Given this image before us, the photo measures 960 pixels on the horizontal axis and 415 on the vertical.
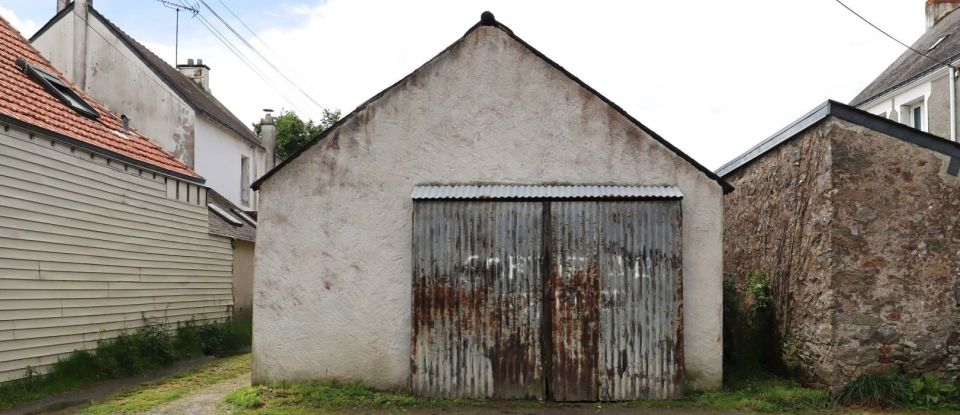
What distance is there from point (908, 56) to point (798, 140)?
56.7 feet

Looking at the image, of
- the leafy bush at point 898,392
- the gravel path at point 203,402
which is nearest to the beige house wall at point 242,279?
the gravel path at point 203,402

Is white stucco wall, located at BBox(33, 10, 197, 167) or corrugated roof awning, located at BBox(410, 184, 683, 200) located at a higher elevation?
white stucco wall, located at BBox(33, 10, 197, 167)

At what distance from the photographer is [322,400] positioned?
28.2ft

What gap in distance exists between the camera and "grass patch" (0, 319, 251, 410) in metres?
9.59

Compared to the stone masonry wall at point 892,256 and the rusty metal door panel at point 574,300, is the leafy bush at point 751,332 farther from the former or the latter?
the rusty metal door panel at point 574,300

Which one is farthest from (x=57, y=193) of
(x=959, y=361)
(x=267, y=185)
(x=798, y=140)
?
(x=959, y=361)

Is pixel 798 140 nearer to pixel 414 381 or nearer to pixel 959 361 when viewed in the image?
pixel 959 361

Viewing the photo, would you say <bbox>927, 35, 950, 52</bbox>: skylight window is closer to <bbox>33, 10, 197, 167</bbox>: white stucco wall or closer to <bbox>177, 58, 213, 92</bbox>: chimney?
<bbox>33, 10, 197, 167</bbox>: white stucco wall

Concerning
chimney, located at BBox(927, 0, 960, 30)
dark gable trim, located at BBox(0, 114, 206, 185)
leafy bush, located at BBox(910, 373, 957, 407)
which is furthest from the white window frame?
dark gable trim, located at BBox(0, 114, 206, 185)

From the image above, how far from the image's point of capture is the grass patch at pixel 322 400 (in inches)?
329

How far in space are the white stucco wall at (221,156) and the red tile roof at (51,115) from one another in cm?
463

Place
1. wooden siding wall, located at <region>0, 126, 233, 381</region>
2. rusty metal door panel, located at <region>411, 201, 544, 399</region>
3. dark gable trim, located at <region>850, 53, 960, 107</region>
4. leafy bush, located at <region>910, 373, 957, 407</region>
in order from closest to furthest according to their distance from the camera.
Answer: leafy bush, located at <region>910, 373, 957, 407</region> → rusty metal door panel, located at <region>411, 201, 544, 399</region> → wooden siding wall, located at <region>0, 126, 233, 381</region> → dark gable trim, located at <region>850, 53, 960, 107</region>

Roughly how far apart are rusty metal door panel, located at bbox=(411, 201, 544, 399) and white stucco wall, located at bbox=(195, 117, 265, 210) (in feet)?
39.5

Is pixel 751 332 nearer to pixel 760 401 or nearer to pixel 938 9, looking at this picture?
pixel 760 401
